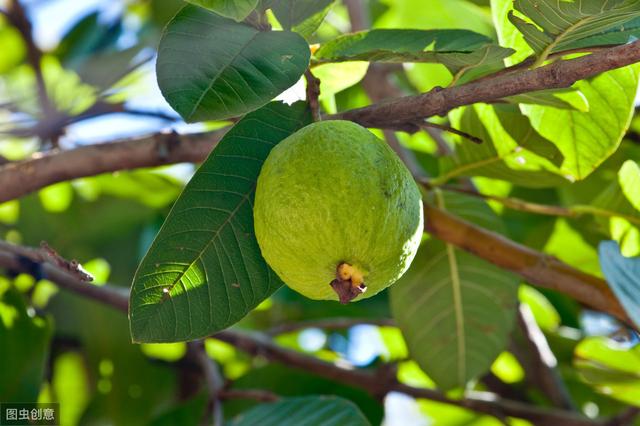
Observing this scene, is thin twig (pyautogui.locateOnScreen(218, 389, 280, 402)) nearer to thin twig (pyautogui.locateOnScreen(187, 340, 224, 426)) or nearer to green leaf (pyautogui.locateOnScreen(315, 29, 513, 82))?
thin twig (pyautogui.locateOnScreen(187, 340, 224, 426))

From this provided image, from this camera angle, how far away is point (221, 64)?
1.01 metres

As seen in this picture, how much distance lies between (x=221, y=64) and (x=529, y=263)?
2.08 ft

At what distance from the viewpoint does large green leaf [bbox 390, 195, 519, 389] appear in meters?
1.60

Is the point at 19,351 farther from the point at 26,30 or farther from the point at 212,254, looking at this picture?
the point at 26,30

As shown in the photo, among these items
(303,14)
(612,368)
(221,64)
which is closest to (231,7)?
(221,64)

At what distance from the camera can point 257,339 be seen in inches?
70.6

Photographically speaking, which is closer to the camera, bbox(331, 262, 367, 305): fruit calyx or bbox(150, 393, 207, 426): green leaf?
bbox(331, 262, 367, 305): fruit calyx

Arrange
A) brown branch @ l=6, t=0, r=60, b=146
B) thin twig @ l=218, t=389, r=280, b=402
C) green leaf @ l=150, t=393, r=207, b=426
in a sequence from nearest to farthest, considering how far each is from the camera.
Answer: thin twig @ l=218, t=389, r=280, b=402, green leaf @ l=150, t=393, r=207, b=426, brown branch @ l=6, t=0, r=60, b=146

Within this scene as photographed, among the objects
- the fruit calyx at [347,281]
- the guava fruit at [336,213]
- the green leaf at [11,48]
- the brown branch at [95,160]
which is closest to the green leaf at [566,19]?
the guava fruit at [336,213]

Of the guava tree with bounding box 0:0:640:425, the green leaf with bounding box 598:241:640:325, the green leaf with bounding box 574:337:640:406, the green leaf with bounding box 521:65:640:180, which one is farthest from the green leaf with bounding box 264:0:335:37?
the green leaf with bounding box 574:337:640:406

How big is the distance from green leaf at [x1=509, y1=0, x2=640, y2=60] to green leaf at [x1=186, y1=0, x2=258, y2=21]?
0.33 metres

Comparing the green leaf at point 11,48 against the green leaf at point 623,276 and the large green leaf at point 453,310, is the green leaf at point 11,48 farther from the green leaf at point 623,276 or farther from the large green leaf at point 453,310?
the green leaf at point 623,276

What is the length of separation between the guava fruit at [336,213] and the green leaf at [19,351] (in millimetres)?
741

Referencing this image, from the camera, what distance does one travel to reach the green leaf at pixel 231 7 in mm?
954
